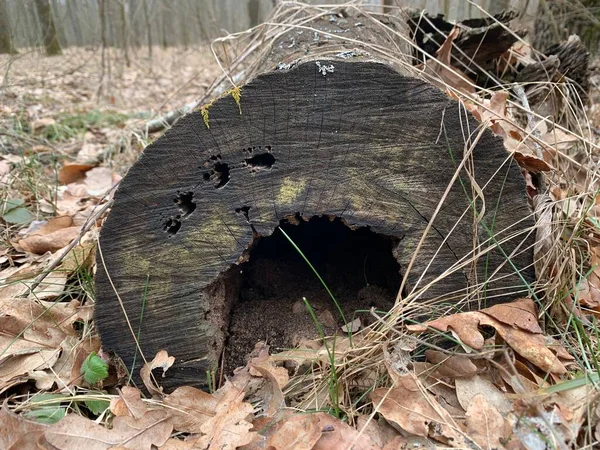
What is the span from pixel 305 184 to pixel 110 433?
0.90 meters

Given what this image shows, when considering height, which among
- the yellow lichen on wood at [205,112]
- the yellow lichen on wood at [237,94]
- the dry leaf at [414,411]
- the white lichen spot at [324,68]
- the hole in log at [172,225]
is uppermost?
the white lichen spot at [324,68]

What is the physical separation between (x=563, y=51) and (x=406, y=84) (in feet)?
7.69

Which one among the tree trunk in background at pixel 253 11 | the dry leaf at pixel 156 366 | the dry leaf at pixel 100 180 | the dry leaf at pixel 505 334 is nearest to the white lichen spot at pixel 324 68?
the dry leaf at pixel 505 334

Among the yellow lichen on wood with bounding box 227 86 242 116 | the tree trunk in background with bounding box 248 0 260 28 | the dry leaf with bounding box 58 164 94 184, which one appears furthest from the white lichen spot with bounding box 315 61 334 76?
the tree trunk in background with bounding box 248 0 260 28

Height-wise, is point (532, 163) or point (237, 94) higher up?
point (237, 94)

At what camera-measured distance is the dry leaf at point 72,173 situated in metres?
3.31

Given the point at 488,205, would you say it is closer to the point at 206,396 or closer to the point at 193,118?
the point at 193,118

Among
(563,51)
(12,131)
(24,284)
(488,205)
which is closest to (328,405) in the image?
(488,205)

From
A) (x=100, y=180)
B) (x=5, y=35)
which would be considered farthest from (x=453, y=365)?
(x=5, y=35)

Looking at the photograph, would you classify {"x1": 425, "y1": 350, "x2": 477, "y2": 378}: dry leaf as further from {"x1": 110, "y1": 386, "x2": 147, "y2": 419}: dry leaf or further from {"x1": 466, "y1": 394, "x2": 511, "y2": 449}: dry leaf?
{"x1": 110, "y1": 386, "x2": 147, "y2": 419}: dry leaf

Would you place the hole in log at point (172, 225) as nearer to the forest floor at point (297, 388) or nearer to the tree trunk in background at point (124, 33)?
the forest floor at point (297, 388)

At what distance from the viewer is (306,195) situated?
1438 mm

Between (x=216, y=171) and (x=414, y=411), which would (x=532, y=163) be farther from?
(x=216, y=171)

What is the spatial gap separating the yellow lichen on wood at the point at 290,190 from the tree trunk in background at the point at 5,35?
3440 mm
